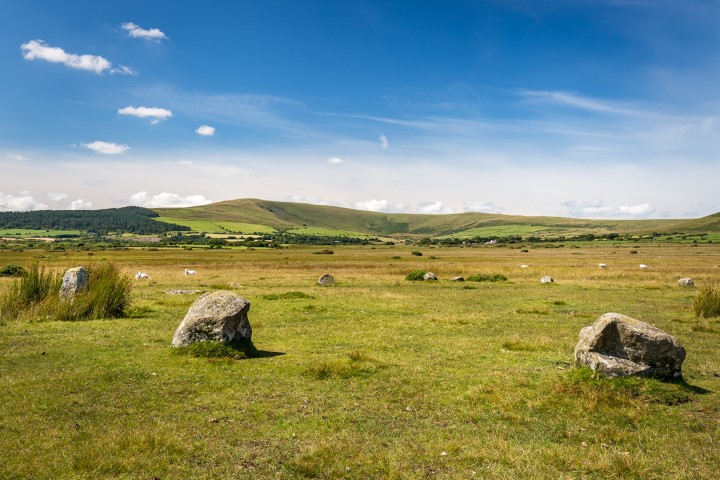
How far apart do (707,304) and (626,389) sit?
18.8 m

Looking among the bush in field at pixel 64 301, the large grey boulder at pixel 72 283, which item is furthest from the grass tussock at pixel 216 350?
the large grey boulder at pixel 72 283

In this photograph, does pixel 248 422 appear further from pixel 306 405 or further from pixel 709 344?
pixel 709 344

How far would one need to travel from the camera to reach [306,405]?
11.8 m

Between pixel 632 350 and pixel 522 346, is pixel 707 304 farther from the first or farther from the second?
pixel 632 350

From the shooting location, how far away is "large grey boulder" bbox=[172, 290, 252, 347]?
16.5m

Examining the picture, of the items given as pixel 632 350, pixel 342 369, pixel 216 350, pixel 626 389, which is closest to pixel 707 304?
pixel 632 350

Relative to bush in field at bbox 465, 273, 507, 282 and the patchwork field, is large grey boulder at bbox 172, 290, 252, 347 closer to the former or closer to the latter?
the patchwork field

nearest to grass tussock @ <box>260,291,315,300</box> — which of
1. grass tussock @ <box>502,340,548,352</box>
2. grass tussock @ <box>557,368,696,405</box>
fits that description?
grass tussock @ <box>502,340,548,352</box>

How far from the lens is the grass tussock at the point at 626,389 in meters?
12.0

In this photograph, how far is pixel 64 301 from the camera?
78.7 feet

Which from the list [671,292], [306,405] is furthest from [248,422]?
[671,292]

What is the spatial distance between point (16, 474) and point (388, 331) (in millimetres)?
16004

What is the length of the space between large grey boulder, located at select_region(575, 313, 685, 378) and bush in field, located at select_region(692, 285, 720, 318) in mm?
16668

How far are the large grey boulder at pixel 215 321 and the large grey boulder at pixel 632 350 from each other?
37.9ft
